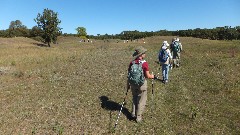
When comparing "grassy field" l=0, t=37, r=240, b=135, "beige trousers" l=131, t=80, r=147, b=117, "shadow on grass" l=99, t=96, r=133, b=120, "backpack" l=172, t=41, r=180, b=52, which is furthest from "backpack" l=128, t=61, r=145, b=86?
"backpack" l=172, t=41, r=180, b=52

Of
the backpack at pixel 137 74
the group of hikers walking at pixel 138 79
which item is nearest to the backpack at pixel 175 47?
the group of hikers walking at pixel 138 79

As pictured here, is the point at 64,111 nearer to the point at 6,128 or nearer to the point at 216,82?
the point at 6,128

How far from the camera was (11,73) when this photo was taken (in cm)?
2527

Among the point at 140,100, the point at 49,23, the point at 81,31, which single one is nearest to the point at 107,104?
the point at 140,100

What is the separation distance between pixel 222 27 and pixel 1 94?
11167 cm

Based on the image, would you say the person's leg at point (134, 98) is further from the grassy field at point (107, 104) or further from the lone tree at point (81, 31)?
the lone tree at point (81, 31)

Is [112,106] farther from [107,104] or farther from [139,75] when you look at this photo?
[139,75]

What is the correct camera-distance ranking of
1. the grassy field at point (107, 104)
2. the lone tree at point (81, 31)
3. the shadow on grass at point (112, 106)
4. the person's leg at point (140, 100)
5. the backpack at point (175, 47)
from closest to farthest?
the grassy field at point (107, 104), the person's leg at point (140, 100), the shadow on grass at point (112, 106), the backpack at point (175, 47), the lone tree at point (81, 31)

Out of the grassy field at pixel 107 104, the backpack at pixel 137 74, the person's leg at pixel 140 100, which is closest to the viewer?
the backpack at pixel 137 74

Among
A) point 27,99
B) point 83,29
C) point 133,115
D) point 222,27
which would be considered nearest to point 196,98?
point 133,115

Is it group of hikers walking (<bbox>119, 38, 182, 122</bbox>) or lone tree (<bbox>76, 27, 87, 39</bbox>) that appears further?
lone tree (<bbox>76, 27, 87, 39</bbox>)

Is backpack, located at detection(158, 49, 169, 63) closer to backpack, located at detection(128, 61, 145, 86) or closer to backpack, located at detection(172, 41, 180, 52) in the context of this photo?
backpack, located at detection(172, 41, 180, 52)

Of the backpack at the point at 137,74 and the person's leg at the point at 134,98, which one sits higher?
the backpack at the point at 137,74

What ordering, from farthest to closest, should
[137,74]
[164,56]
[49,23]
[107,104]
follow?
[49,23], [164,56], [107,104], [137,74]
